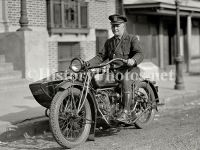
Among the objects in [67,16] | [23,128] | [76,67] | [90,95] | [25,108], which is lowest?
[23,128]

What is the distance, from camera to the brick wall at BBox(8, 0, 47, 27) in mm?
13266

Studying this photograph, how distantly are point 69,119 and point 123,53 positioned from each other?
1.63 m

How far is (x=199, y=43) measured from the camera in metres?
25.3

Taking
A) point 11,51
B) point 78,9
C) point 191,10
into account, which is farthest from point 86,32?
point 191,10

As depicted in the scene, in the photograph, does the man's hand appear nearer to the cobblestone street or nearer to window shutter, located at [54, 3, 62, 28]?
the cobblestone street

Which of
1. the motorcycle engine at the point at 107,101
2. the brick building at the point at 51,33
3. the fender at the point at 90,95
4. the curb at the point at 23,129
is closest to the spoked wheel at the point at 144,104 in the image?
the motorcycle engine at the point at 107,101

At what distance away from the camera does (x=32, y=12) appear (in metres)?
14.0

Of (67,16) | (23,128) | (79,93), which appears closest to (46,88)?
(79,93)

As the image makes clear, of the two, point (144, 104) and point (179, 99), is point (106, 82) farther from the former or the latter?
point (179, 99)

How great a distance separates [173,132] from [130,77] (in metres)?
1.22

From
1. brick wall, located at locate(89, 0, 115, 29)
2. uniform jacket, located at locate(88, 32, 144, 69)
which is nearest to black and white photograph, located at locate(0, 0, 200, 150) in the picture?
uniform jacket, located at locate(88, 32, 144, 69)

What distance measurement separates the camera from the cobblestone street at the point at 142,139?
612 cm

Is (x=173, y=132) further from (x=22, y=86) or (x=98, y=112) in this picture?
(x=22, y=86)

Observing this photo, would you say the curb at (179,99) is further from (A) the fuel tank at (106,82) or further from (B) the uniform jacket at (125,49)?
(A) the fuel tank at (106,82)
